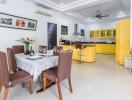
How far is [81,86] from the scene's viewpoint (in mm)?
2877

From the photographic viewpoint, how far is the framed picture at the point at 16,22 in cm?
412

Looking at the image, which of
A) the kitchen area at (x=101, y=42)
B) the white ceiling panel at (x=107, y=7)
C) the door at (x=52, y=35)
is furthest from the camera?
the door at (x=52, y=35)

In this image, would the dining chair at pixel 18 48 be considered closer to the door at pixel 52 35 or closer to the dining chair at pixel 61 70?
the dining chair at pixel 61 70

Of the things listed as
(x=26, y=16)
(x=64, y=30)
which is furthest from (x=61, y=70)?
(x=64, y=30)

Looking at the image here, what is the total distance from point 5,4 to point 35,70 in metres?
3.33

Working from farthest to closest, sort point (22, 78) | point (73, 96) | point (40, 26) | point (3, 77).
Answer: point (40, 26) < point (73, 96) < point (22, 78) < point (3, 77)

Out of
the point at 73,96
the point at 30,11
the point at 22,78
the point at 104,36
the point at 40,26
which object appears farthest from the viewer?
the point at 104,36

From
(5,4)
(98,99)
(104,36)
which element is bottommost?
(98,99)

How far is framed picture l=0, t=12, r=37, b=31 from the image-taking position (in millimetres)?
4125

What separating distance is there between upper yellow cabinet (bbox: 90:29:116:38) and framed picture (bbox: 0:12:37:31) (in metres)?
6.16

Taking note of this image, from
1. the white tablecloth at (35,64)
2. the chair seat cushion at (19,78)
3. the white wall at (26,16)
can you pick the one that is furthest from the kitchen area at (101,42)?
the chair seat cushion at (19,78)

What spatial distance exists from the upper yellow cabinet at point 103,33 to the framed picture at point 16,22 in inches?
242

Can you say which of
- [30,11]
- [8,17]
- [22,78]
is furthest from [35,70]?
[30,11]

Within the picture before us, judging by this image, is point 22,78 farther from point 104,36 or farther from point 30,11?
point 104,36
